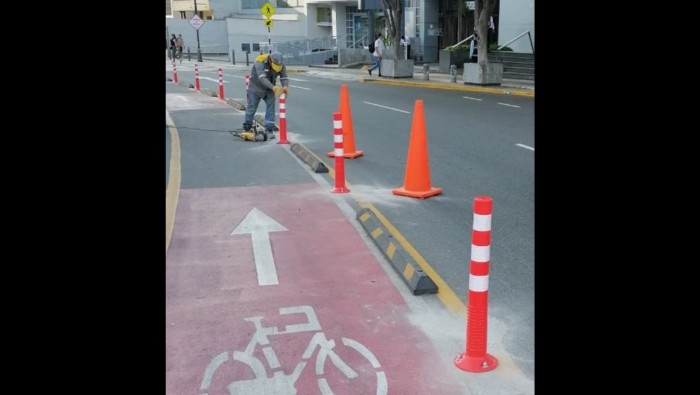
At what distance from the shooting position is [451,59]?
104 ft

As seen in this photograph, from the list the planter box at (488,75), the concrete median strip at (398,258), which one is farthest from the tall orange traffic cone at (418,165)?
the planter box at (488,75)

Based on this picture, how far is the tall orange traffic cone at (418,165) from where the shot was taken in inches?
313

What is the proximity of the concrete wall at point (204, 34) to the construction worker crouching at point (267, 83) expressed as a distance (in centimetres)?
5483

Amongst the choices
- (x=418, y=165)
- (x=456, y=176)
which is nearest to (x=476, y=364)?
(x=418, y=165)

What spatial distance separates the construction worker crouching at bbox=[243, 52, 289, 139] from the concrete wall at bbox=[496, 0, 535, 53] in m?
19.8

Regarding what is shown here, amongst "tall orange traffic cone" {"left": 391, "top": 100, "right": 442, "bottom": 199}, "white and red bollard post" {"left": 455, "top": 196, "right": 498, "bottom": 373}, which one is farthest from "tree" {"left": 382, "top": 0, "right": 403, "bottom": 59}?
"white and red bollard post" {"left": 455, "top": 196, "right": 498, "bottom": 373}

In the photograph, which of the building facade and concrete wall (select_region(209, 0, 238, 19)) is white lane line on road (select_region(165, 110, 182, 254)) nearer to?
the building facade

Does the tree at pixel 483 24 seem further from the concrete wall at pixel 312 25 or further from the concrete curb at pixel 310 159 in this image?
the concrete wall at pixel 312 25

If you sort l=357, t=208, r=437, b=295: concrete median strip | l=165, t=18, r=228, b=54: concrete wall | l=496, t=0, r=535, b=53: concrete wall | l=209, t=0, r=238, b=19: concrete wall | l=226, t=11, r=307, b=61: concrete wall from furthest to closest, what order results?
l=209, t=0, r=238, b=19: concrete wall → l=165, t=18, r=228, b=54: concrete wall → l=226, t=11, r=307, b=61: concrete wall → l=496, t=0, r=535, b=53: concrete wall → l=357, t=208, r=437, b=295: concrete median strip

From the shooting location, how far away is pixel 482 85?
2444 centimetres

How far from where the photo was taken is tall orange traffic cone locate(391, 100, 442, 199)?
26.0 ft

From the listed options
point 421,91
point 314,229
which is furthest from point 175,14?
point 314,229
